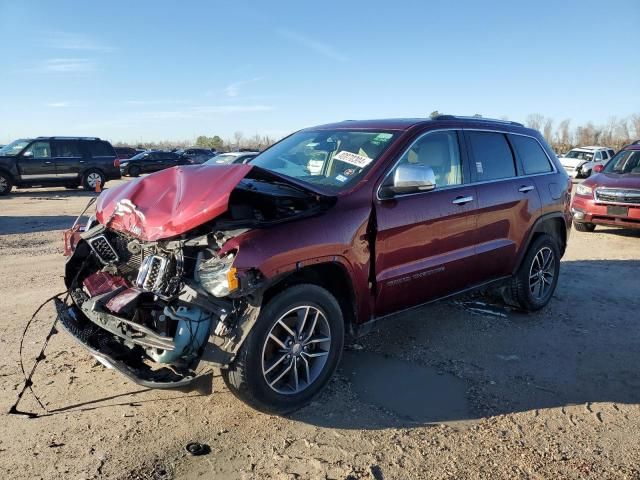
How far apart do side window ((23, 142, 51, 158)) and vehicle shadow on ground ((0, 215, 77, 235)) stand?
6.46 metres

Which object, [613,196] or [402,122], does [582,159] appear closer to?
[613,196]

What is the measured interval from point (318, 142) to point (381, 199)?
1.13 m

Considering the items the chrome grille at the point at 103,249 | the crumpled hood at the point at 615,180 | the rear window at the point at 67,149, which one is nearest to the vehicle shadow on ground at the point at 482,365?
the chrome grille at the point at 103,249

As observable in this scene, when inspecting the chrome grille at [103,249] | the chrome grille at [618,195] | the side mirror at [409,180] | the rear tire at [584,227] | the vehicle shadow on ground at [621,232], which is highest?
the side mirror at [409,180]

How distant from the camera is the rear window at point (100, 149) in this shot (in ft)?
61.2

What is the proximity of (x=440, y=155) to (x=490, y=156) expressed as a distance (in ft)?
2.43

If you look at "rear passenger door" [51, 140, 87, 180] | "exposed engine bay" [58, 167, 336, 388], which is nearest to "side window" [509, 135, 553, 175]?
"exposed engine bay" [58, 167, 336, 388]

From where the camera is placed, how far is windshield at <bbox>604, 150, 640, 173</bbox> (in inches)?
403

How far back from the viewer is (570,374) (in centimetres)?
411

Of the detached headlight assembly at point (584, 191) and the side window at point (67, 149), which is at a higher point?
the side window at point (67, 149)

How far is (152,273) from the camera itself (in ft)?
10.4

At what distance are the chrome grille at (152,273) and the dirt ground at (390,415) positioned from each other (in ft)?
2.91

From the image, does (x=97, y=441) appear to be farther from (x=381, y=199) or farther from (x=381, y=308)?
(x=381, y=199)

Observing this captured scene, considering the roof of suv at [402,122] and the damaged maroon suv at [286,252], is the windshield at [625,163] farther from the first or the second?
the damaged maroon suv at [286,252]
